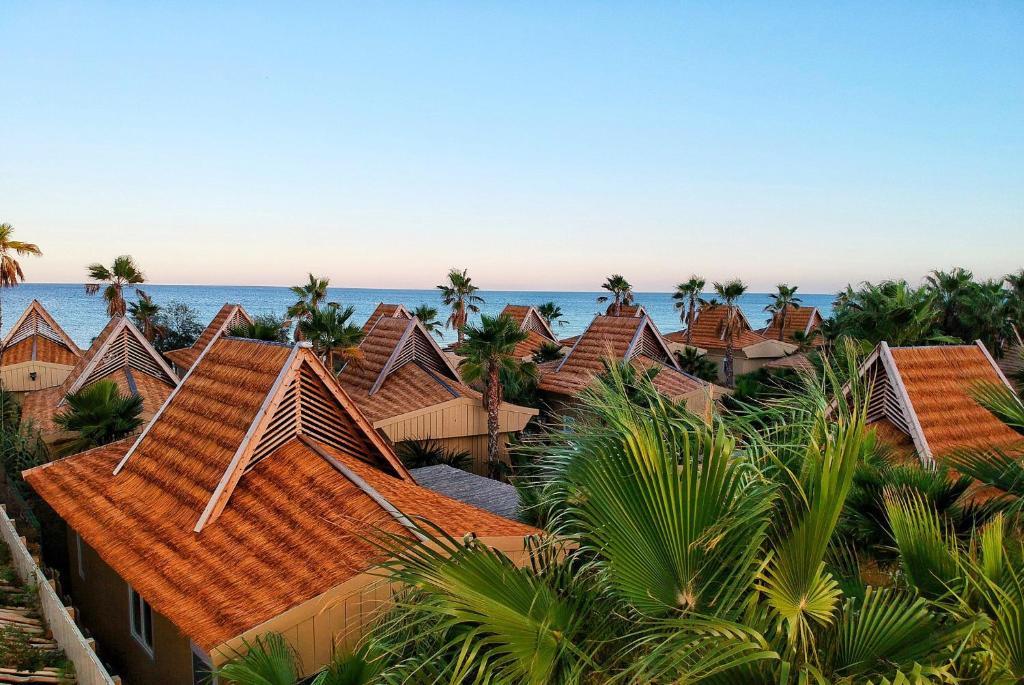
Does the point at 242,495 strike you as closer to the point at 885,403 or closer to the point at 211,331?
the point at 885,403

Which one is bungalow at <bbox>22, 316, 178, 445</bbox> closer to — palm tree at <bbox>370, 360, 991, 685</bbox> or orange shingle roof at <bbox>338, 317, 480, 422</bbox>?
orange shingle roof at <bbox>338, 317, 480, 422</bbox>

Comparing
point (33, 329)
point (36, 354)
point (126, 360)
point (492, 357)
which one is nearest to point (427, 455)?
point (492, 357)

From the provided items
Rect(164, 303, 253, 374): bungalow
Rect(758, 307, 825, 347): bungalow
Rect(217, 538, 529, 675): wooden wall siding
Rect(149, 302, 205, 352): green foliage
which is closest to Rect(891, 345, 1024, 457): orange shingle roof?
Rect(217, 538, 529, 675): wooden wall siding

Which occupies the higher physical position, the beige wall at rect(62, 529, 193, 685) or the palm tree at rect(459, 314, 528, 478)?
the palm tree at rect(459, 314, 528, 478)

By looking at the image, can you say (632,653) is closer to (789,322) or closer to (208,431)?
(208,431)

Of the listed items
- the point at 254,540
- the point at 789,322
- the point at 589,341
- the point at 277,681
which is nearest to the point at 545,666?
the point at 277,681

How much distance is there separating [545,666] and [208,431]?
7.91 m

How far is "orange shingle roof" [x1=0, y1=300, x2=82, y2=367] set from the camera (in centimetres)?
2820

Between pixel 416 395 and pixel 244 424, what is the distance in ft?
36.0

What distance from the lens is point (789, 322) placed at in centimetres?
5109

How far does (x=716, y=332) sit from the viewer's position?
1806 inches

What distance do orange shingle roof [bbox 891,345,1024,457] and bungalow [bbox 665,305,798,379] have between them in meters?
29.0

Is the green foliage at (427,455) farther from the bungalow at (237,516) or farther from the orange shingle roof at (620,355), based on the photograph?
the bungalow at (237,516)

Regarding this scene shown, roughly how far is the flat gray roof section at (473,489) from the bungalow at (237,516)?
6.93 feet
